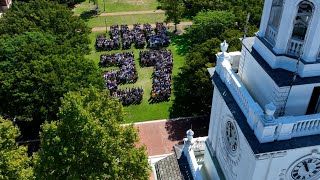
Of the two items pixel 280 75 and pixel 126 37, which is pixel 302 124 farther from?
pixel 126 37

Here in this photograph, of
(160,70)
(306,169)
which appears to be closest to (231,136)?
(306,169)

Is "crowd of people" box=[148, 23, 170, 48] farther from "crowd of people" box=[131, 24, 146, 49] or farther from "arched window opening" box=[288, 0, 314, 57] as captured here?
"arched window opening" box=[288, 0, 314, 57]

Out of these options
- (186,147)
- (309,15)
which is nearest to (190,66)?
(186,147)

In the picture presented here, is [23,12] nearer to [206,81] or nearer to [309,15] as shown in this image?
[206,81]

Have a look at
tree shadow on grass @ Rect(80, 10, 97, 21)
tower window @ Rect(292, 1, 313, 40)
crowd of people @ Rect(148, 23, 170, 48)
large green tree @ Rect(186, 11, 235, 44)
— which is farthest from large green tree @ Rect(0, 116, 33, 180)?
tree shadow on grass @ Rect(80, 10, 97, 21)

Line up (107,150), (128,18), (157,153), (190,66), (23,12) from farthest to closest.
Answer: (128,18) < (23,12) < (190,66) < (157,153) < (107,150)

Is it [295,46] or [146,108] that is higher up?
[295,46]
